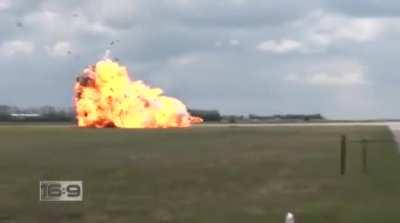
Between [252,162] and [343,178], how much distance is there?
29.7 feet

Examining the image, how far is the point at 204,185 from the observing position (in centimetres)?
3022

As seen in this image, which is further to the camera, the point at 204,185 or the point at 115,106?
the point at 115,106

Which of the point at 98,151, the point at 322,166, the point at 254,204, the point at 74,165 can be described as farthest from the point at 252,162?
the point at 254,204

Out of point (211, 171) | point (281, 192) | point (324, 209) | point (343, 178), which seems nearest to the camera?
point (324, 209)

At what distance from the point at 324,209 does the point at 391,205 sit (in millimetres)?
1722

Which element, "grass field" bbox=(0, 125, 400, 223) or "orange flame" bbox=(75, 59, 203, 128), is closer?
"grass field" bbox=(0, 125, 400, 223)

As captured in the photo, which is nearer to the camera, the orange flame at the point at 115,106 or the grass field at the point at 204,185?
the grass field at the point at 204,185

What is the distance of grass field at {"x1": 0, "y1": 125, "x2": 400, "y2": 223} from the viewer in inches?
894

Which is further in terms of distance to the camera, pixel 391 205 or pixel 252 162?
pixel 252 162

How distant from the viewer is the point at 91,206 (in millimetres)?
24469

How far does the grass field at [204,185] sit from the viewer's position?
2272 centimetres

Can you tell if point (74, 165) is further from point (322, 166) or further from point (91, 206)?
point (91, 206)

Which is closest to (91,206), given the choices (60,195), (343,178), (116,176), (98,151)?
(60,195)

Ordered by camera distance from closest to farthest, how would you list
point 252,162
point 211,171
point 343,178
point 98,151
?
point 343,178 → point 211,171 → point 252,162 → point 98,151
